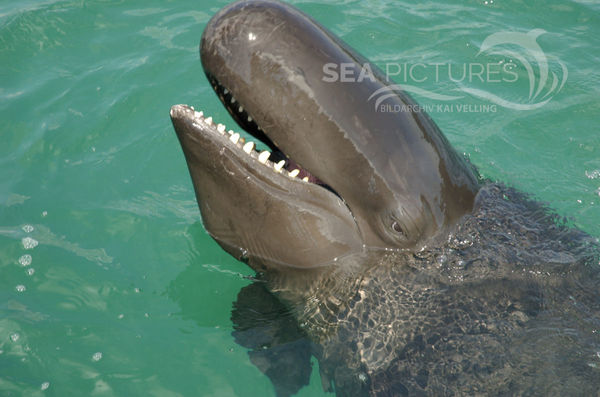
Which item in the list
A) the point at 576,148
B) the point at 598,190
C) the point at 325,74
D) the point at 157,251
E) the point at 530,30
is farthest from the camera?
the point at 530,30

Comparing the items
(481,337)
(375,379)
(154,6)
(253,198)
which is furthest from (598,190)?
A: (154,6)

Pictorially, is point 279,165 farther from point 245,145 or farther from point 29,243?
point 29,243

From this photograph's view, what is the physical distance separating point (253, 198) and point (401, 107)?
5.07 feet

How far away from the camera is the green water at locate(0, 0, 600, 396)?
646cm

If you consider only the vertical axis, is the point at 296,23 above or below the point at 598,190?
above

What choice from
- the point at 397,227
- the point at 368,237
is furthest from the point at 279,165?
the point at 397,227

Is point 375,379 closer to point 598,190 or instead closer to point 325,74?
point 325,74

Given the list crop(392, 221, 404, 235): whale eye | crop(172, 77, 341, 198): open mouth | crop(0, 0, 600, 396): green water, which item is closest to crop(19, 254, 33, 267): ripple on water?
crop(0, 0, 600, 396): green water

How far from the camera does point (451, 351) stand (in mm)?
5508

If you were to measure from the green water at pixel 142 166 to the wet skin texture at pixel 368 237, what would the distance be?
1196mm

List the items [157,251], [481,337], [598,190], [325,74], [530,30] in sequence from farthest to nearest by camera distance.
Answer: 1. [530,30]
2. [598,190]
3. [157,251]
4. [481,337]
5. [325,74]

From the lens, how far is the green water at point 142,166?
6.46m

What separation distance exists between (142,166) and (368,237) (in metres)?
4.43

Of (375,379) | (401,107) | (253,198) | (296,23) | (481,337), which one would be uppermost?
(296,23)
